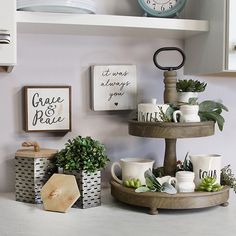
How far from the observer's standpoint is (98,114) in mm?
1397

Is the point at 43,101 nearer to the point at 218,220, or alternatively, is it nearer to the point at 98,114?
the point at 98,114

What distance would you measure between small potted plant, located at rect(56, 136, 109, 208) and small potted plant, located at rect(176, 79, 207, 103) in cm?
30

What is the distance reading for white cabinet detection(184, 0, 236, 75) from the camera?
119cm

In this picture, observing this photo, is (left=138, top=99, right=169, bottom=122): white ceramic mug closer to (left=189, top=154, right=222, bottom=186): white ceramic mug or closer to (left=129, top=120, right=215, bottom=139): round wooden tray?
(left=129, top=120, right=215, bottom=139): round wooden tray

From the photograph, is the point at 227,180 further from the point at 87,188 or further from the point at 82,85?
the point at 82,85

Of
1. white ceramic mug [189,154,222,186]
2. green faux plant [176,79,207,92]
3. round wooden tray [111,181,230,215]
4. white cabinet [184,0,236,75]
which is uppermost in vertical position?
white cabinet [184,0,236,75]

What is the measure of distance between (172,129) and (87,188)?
27 centimetres

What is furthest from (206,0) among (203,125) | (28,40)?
(28,40)

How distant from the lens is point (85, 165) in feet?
3.79

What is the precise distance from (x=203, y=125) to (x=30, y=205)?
509 millimetres

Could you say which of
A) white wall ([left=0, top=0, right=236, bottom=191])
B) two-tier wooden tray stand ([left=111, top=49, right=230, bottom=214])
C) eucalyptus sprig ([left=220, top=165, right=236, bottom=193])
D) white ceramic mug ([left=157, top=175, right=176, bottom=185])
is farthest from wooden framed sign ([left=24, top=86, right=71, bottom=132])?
eucalyptus sprig ([left=220, top=165, right=236, bottom=193])

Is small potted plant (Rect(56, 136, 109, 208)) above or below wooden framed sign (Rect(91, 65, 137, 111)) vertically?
below

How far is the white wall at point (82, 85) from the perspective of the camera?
1.33m

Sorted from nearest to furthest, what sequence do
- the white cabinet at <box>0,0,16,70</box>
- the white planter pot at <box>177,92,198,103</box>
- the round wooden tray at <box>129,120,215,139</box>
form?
1. the white cabinet at <box>0,0,16,70</box>
2. the round wooden tray at <box>129,120,215,139</box>
3. the white planter pot at <box>177,92,198,103</box>
